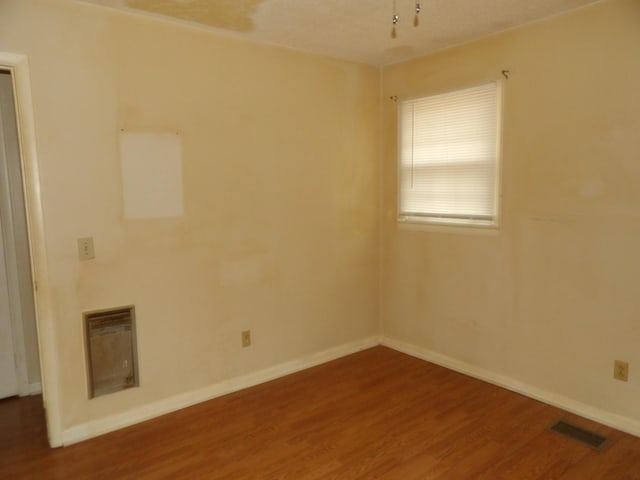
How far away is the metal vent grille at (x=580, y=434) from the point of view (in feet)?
8.34

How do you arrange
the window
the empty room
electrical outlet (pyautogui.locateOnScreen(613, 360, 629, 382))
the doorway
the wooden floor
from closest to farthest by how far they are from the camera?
the wooden floor → the empty room → electrical outlet (pyautogui.locateOnScreen(613, 360, 629, 382)) → the doorway → the window

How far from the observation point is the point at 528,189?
9.93 feet

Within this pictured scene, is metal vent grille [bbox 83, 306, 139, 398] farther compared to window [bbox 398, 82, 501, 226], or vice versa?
window [bbox 398, 82, 501, 226]

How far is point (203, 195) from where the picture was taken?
304cm

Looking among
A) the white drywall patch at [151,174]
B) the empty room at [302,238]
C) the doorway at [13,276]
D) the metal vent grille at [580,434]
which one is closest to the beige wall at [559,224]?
the empty room at [302,238]

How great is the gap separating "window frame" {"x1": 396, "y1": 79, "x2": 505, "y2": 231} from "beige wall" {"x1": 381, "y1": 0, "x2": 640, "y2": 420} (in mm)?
48

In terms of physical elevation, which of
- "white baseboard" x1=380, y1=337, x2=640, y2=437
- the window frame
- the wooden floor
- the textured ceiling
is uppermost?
the textured ceiling

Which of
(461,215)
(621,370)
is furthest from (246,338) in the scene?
(621,370)

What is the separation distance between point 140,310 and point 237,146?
1.29 m

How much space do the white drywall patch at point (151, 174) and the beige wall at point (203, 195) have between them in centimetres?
5

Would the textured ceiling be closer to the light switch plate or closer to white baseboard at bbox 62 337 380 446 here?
the light switch plate

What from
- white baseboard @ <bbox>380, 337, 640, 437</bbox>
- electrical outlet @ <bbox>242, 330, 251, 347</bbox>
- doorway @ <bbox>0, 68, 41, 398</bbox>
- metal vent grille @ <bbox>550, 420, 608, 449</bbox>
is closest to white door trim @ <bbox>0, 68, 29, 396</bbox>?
doorway @ <bbox>0, 68, 41, 398</bbox>

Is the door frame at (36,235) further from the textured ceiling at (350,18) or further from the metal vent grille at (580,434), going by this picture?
the metal vent grille at (580,434)

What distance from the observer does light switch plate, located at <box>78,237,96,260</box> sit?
260 cm
